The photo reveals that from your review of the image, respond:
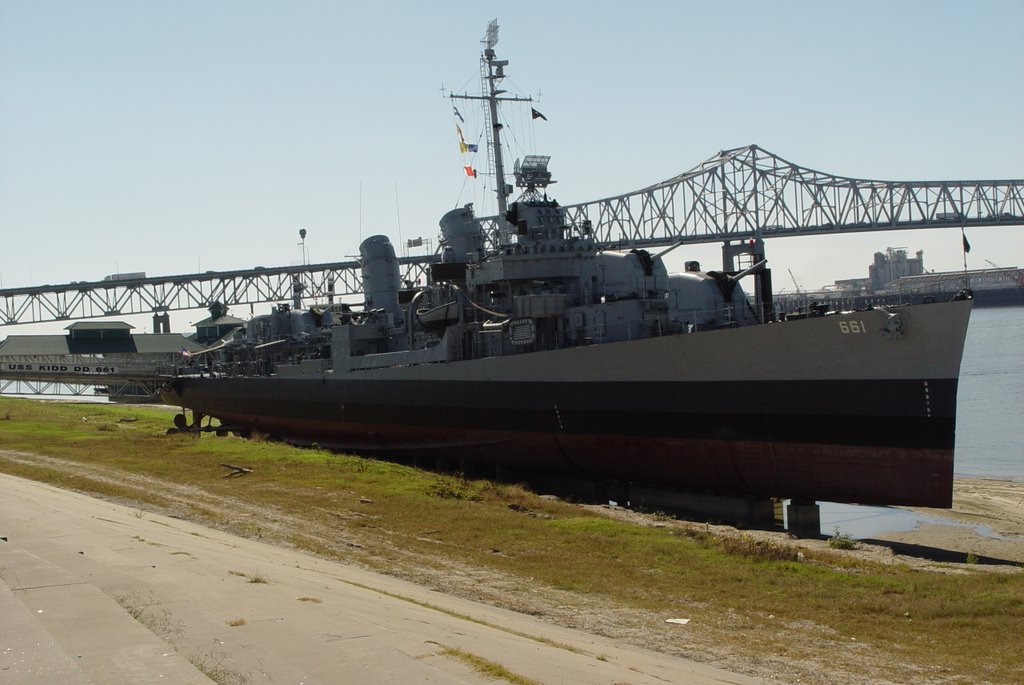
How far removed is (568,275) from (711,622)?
17.9m

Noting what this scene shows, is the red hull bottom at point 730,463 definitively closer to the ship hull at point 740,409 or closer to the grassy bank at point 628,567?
the ship hull at point 740,409

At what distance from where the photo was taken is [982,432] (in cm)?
4494

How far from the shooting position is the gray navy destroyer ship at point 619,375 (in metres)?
19.3

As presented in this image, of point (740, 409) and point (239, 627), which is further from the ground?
point (740, 409)

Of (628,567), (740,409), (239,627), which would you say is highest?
(740,409)

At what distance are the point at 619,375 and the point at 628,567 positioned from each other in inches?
391

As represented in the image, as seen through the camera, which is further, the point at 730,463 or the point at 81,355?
the point at 81,355

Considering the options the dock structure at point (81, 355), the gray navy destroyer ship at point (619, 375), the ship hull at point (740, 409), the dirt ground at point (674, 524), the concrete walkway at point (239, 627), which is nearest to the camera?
the concrete walkway at point (239, 627)

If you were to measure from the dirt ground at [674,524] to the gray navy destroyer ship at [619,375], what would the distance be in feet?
6.48

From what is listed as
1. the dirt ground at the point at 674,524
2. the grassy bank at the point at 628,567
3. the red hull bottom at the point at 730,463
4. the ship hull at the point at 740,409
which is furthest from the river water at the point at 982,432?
the grassy bank at the point at 628,567

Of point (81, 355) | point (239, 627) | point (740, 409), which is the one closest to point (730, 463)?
point (740, 409)

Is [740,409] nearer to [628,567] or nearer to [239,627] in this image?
[628,567]

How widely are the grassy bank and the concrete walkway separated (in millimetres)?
1381

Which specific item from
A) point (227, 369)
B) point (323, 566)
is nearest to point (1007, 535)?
point (323, 566)
